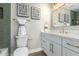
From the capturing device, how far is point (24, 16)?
1.32 metres

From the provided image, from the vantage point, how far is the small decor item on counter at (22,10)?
1.30 meters

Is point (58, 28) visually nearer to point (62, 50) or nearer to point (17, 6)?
point (62, 50)

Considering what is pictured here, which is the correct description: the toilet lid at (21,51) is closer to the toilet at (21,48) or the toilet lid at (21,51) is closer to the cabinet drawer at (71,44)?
the toilet at (21,48)

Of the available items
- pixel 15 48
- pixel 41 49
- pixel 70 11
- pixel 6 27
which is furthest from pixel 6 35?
pixel 70 11

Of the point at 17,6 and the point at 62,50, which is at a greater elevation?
the point at 17,6

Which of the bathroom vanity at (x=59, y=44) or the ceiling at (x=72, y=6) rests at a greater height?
the ceiling at (x=72, y=6)

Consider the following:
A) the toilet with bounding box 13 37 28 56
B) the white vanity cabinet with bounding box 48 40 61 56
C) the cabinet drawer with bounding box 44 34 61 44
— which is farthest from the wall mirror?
the toilet with bounding box 13 37 28 56

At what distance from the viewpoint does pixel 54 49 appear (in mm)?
1378

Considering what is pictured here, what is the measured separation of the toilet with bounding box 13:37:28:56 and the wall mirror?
55cm

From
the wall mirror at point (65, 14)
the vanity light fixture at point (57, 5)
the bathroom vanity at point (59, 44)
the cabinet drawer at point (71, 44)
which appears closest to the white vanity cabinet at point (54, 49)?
the bathroom vanity at point (59, 44)

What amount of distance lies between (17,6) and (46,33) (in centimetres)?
58

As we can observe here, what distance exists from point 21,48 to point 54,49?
49 cm

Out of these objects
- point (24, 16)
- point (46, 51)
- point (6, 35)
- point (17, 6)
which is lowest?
point (46, 51)

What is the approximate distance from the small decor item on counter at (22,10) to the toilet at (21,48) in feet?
1.13
